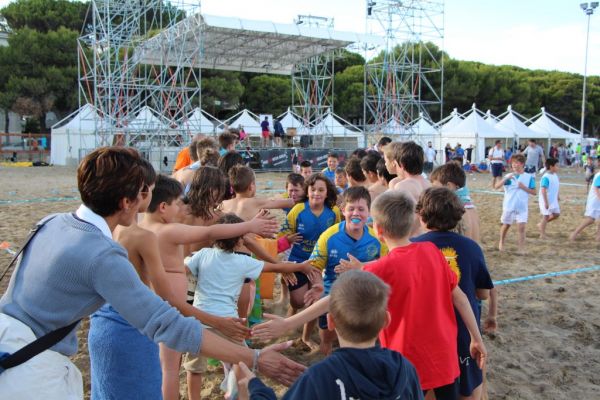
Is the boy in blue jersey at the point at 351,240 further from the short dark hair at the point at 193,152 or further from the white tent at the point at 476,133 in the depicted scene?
the white tent at the point at 476,133

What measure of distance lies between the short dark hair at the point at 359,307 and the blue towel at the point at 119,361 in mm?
1123

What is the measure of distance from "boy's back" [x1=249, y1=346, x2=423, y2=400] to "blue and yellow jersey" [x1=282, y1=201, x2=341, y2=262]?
2865 millimetres

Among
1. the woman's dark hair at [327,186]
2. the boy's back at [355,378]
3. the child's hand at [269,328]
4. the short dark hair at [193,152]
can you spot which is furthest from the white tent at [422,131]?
the boy's back at [355,378]

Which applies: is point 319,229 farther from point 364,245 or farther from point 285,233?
point 364,245

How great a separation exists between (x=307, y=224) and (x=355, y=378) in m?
2.99

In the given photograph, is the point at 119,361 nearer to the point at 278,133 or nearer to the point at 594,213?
the point at 594,213

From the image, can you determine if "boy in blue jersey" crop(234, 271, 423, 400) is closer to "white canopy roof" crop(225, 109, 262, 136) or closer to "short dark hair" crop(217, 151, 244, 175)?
"short dark hair" crop(217, 151, 244, 175)

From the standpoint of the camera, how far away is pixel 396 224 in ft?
8.10

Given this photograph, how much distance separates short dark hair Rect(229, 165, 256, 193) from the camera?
14.7ft

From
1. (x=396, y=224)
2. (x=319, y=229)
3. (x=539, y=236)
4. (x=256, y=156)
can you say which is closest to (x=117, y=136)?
(x=256, y=156)

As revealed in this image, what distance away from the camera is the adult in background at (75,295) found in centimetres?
169

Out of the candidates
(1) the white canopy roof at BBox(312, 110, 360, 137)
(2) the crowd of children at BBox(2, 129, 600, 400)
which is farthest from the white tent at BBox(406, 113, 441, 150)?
(2) the crowd of children at BBox(2, 129, 600, 400)

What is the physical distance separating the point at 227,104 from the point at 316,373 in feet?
133

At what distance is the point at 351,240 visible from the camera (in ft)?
12.2
